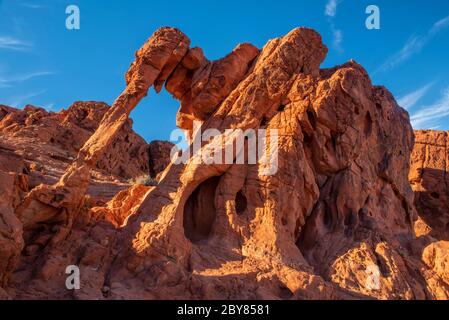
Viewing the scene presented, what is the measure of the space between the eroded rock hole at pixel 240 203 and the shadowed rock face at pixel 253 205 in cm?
4

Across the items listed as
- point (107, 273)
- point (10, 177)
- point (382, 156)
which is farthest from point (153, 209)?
point (382, 156)

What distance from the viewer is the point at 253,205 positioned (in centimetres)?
1353

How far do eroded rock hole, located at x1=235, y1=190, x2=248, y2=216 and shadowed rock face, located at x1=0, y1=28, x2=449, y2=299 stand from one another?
0.04 meters

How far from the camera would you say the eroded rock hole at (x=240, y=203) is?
1377cm

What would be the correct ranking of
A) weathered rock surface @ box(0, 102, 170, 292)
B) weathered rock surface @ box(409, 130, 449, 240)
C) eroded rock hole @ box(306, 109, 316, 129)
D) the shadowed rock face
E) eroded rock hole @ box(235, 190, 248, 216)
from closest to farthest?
the shadowed rock face, eroded rock hole @ box(235, 190, 248, 216), eroded rock hole @ box(306, 109, 316, 129), weathered rock surface @ box(0, 102, 170, 292), weathered rock surface @ box(409, 130, 449, 240)

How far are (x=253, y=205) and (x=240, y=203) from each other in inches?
22.3

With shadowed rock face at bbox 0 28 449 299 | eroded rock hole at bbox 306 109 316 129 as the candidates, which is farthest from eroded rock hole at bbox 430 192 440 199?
eroded rock hole at bbox 306 109 316 129

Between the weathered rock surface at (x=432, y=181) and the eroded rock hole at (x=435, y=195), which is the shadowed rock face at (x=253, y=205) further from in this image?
the eroded rock hole at (x=435, y=195)

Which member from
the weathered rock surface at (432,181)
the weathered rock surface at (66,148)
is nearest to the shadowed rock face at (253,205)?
the weathered rock surface at (66,148)

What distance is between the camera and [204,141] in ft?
47.5

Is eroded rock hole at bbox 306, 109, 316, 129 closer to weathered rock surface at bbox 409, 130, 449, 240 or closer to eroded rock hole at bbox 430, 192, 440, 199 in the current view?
weathered rock surface at bbox 409, 130, 449, 240

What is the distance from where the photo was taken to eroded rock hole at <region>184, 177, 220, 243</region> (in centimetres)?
1382

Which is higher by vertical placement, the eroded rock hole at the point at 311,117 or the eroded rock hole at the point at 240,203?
the eroded rock hole at the point at 311,117

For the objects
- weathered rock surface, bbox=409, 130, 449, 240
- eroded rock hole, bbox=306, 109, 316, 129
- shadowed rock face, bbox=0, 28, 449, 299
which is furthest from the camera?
weathered rock surface, bbox=409, 130, 449, 240
